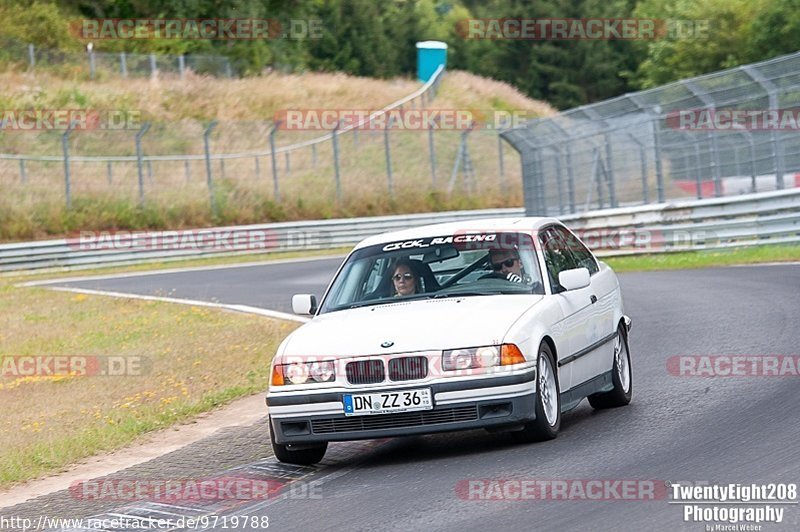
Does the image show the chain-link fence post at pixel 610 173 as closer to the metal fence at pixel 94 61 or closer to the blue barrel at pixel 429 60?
the metal fence at pixel 94 61

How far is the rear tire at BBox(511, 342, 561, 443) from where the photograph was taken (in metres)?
8.25

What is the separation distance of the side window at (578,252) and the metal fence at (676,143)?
13510 millimetres

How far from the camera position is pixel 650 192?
28766 mm

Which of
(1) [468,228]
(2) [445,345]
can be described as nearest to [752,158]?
(1) [468,228]

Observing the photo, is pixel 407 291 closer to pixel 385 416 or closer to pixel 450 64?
pixel 385 416

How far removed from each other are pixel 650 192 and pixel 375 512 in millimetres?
22647

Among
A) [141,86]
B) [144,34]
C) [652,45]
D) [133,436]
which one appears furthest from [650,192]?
[652,45]

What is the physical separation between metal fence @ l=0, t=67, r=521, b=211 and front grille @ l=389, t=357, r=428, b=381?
29.1 m

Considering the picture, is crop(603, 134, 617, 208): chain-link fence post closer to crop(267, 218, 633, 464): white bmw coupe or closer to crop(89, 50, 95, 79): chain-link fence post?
crop(267, 218, 633, 464): white bmw coupe

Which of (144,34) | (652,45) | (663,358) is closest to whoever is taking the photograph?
(663,358)

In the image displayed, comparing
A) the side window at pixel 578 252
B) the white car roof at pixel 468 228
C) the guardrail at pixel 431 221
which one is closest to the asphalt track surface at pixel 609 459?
the side window at pixel 578 252

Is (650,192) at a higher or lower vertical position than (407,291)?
lower

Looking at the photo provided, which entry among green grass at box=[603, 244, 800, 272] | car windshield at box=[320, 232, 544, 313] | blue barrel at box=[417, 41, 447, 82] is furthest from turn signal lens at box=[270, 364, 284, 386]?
blue barrel at box=[417, 41, 447, 82]

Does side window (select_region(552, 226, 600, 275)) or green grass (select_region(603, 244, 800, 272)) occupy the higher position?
side window (select_region(552, 226, 600, 275))
